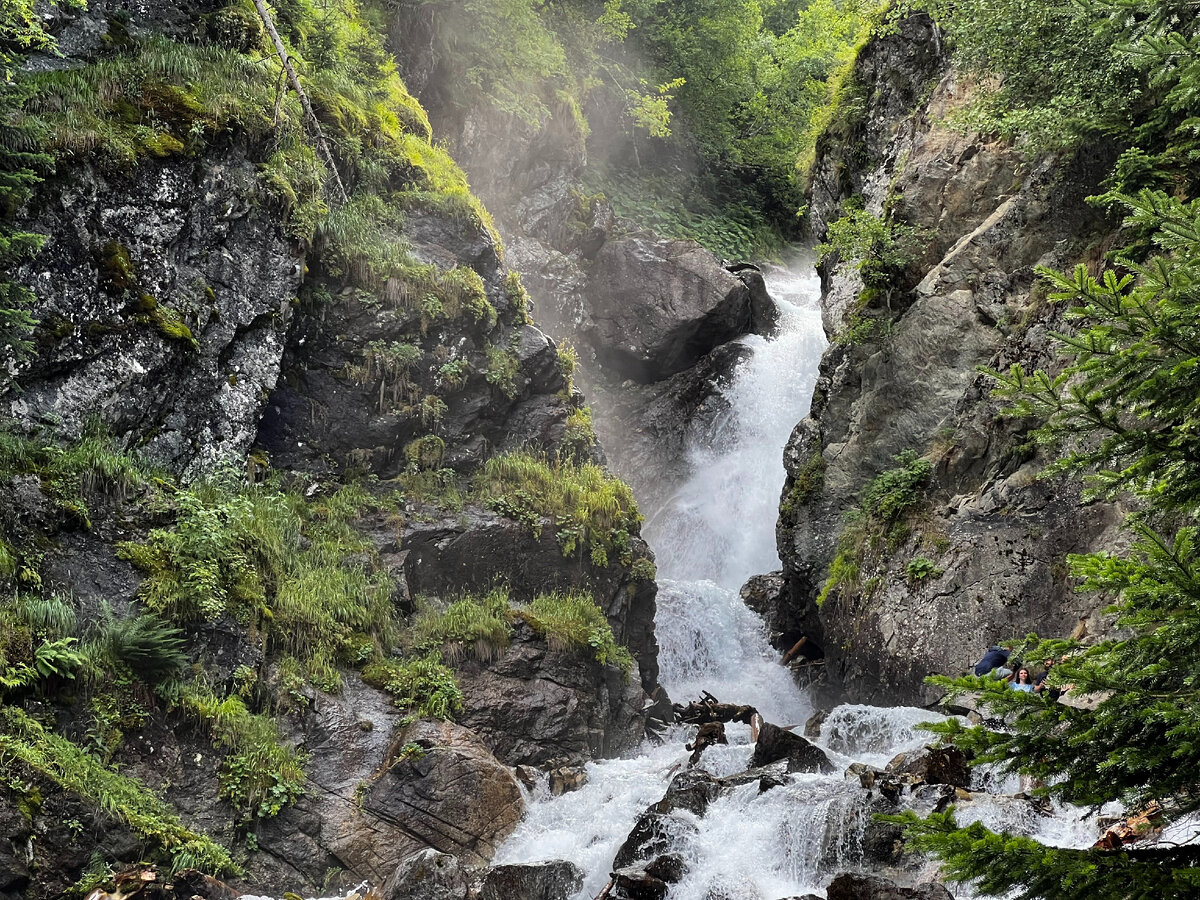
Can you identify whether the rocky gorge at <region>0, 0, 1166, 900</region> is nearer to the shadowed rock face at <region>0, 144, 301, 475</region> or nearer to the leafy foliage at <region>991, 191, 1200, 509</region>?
the shadowed rock face at <region>0, 144, 301, 475</region>

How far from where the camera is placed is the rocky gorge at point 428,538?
822cm

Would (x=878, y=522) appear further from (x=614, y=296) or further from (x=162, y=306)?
(x=614, y=296)

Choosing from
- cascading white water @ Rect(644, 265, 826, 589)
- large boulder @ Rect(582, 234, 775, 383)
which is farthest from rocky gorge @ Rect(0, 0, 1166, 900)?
large boulder @ Rect(582, 234, 775, 383)

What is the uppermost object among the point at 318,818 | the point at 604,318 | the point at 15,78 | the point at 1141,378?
the point at 1141,378

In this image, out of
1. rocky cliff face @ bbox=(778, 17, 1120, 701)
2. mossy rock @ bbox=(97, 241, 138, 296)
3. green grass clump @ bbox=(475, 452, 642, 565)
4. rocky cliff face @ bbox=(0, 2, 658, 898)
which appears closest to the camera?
rocky cliff face @ bbox=(0, 2, 658, 898)

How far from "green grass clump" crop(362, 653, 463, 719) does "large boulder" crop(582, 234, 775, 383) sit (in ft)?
44.5

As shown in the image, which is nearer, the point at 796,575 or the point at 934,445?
the point at 934,445

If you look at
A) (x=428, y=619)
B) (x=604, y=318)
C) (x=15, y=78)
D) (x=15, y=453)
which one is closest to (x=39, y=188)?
(x=15, y=78)

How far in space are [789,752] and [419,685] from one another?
4.81 metres

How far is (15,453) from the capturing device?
30.3 feet

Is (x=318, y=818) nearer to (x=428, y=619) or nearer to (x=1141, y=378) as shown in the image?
(x=428, y=619)

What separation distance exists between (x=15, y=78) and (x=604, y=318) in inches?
581

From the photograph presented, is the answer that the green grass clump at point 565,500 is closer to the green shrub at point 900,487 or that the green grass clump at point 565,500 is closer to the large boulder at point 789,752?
the green shrub at point 900,487

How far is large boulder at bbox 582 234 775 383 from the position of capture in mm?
23188
